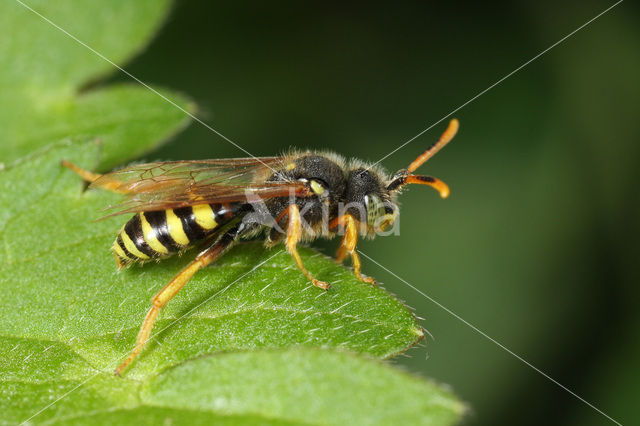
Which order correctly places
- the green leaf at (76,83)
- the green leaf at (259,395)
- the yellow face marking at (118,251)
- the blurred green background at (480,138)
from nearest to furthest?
the green leaf at (259,395)
the yellow face marking at (118,251)
the green leaf at (76,83)
the blurred green background at (480,138)

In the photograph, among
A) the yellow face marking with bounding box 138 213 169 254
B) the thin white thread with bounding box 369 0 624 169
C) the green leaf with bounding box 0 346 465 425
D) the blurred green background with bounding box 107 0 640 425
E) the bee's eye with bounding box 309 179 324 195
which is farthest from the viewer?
the thin white thread with bounding box 369 0 624 169

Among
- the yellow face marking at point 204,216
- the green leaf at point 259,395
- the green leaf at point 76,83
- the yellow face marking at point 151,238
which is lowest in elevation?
the green leaf at point 259,395

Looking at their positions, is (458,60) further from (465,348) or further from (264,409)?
(264,409)

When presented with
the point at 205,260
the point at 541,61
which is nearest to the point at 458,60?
the point at 541,61

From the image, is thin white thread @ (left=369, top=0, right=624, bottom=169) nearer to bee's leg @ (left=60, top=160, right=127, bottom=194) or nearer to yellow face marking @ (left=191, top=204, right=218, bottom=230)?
yellow face marking @ (left=191, top=204, right=218, bottom=230)

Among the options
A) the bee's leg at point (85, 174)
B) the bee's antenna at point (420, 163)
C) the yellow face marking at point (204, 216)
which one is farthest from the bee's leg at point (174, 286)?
the bee's antenna at point (420, 163)

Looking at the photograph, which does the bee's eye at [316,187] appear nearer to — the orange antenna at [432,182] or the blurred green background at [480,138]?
the orange antenna at [432,182]

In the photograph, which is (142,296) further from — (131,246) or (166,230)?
(166,230)

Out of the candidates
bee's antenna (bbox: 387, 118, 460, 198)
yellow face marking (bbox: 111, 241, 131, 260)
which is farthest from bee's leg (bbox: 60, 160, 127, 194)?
bee's antenna (bbox: 387, 118, 460, 198)
